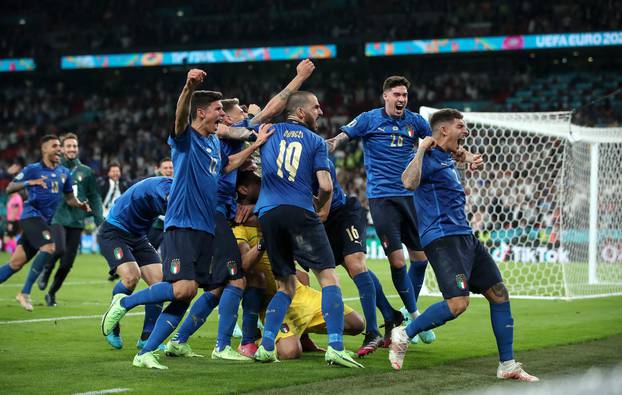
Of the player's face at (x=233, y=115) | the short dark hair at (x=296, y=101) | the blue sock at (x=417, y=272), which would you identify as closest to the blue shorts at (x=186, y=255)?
the short dark hair at (x=296, y=101)

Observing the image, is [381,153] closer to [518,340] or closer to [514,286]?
[518,340]

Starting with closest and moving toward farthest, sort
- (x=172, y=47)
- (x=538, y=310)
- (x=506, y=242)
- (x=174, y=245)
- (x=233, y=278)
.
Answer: (x=174, y=245)
(x=233, y=278)
(x=538, y=310)
(x=506, y=242)
(x=172, y=47)

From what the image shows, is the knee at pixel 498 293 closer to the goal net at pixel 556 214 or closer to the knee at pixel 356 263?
the knee at pixel 356 263

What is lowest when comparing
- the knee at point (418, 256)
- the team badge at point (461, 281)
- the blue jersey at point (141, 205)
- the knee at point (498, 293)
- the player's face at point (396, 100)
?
the knee at point (498, 293)

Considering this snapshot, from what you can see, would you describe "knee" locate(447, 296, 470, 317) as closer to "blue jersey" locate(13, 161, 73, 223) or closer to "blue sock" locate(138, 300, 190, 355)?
"blue sock" locate(138, 300, 190, 355)

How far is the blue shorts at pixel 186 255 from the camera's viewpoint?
755cm

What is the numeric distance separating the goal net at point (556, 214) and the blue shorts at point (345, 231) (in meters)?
6.45

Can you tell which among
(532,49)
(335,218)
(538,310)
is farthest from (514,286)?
(532,49)

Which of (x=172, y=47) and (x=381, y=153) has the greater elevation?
(x=172, y=47)

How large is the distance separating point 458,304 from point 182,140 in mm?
2516

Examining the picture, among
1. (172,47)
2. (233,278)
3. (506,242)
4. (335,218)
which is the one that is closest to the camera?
(233,278)

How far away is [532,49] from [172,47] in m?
15.6

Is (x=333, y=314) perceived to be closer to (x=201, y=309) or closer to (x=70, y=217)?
(x=201, y=309)

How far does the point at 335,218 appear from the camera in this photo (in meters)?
8.94
